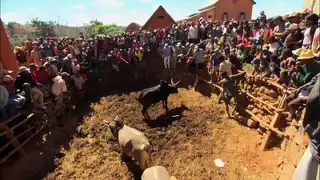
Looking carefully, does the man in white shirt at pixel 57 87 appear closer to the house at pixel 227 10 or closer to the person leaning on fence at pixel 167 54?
the person leaning on fence at pixel 167 54

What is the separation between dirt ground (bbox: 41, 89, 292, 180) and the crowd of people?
1526 millimetres

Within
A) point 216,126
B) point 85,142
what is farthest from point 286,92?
point 85,142

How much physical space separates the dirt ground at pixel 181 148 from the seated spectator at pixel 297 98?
1.54m

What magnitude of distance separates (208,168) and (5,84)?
671cm

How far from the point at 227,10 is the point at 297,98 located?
24.6 m

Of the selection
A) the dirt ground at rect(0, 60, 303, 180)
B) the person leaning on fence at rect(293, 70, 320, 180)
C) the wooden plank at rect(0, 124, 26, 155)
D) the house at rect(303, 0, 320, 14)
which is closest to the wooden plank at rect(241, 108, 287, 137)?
the dirt ground at rect(0, 60, 303, 180)

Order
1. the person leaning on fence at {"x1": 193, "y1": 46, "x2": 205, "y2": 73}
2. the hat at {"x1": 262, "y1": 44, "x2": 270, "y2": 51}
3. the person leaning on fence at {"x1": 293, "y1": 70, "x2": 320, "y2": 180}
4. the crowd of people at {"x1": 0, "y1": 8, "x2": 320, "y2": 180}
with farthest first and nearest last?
the person leaning on fence at {"x1": 193, "y1": 46, "x2": 205, "y2": 73} → the hat at {"x1": 262, "y1": 44, "x2": 270, "y2": 51} → the crowd of people at {"x1": 0, "y1": 8, "x2": 320, "y2": 180} → the person leaning on fence at {"x1": 293, "y1": 70, "x2": 320, "y2": 180}

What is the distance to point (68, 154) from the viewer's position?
8.78 meters

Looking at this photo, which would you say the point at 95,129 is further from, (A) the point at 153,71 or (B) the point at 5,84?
(A) the point at 153,71

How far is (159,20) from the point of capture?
30.2 metres

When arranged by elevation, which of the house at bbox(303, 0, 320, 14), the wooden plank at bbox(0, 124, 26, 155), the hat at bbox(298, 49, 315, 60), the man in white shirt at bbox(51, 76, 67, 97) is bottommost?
the wooden plank at bbox(0, 124, 26, 155)

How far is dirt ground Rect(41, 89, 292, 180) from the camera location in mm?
7762

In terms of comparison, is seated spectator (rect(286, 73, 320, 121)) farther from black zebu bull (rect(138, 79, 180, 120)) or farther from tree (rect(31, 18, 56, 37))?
tree (rect(31, 18, 56, 37))

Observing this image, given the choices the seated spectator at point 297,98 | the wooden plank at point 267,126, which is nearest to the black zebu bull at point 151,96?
the wooden plank at point 267,126
